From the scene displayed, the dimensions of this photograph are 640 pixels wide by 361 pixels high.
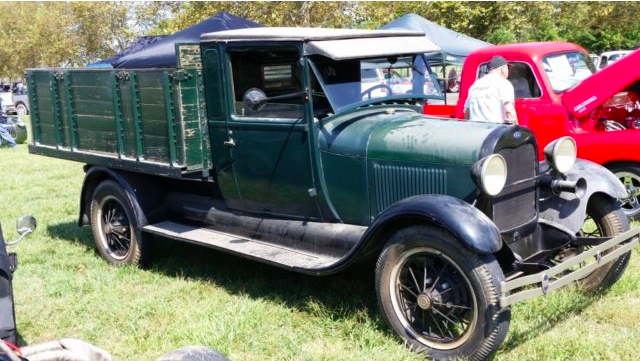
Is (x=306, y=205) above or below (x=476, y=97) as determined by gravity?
below

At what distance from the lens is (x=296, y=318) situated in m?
4.28

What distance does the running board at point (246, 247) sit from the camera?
421 cm

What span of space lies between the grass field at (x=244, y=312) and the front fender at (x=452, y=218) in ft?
2.39

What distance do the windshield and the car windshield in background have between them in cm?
250

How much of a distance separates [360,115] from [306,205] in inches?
29.3

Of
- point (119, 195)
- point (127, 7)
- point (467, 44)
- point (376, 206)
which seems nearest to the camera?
point (376, 206)

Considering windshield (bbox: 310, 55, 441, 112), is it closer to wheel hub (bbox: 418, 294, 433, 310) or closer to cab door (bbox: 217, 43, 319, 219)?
cab door (bbox: 217, 43, 319, 219)

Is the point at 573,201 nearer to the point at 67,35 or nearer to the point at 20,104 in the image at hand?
the point at 20,104

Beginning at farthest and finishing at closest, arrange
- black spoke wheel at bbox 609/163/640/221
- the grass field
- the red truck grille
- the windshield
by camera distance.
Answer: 1. black spoke wheel at bbox 609/163/640/221
2. the windshield
3. the red truck grille
4. the grass field

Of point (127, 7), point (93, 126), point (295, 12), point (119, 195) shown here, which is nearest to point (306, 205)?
point (119, 195)

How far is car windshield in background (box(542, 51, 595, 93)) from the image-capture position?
6.82 metres

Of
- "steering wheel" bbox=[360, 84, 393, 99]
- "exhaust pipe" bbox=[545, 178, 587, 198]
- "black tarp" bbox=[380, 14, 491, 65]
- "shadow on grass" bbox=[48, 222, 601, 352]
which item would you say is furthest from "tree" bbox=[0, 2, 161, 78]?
"exhaust pipe" bbox=[545, 178, 587, 198]

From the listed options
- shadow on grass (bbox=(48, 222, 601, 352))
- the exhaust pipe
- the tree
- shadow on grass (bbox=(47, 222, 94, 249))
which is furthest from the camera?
the tree

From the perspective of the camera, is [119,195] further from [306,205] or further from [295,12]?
[295,12]
